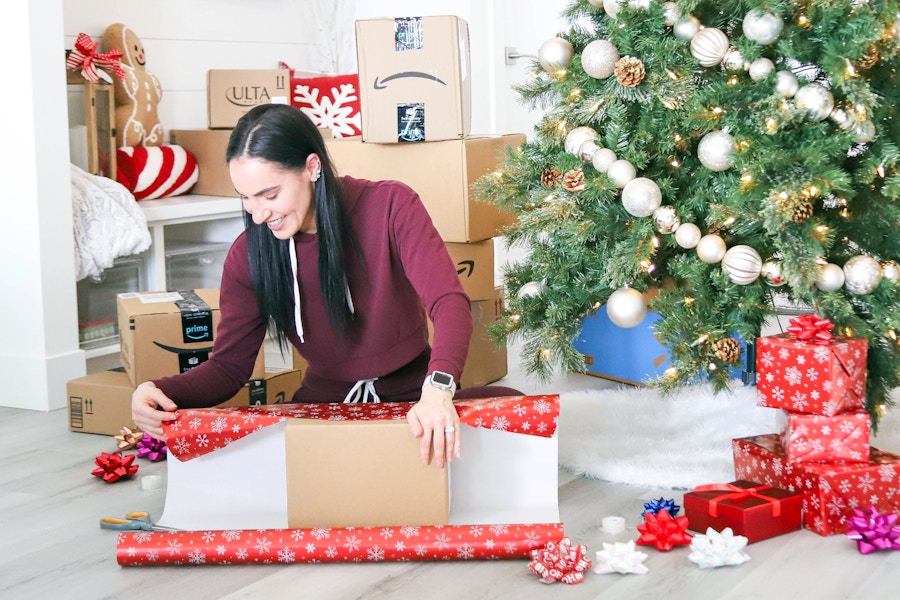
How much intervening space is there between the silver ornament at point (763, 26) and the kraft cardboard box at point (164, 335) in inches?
54.5

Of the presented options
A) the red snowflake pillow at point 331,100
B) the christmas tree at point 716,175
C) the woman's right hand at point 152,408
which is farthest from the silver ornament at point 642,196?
the red snowflake pillow at point 331,100

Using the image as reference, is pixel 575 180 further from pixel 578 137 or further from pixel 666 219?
pixel 666 219

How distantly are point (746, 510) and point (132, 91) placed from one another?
95.5 inches

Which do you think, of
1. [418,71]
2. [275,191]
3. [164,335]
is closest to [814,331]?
[275,191]

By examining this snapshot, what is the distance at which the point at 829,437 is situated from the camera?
182 cm

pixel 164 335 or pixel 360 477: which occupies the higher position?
pixel 164 335

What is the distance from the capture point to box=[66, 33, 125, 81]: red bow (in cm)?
313

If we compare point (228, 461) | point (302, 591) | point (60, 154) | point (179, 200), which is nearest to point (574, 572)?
point (302, 591)

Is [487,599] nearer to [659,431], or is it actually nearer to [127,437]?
[659,431]

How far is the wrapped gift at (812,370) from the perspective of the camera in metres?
1.80

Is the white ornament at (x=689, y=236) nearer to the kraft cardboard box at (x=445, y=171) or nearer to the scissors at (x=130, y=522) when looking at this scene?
the kraft cardboard box at (x=445, y=171)

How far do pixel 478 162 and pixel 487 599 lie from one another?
1.39 metres

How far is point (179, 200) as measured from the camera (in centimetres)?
343

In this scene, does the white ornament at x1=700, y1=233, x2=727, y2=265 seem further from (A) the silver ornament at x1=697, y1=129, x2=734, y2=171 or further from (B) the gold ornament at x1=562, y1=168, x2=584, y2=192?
(B) the gold ornament at x1=562, y1=168, x2=584, y2=192
